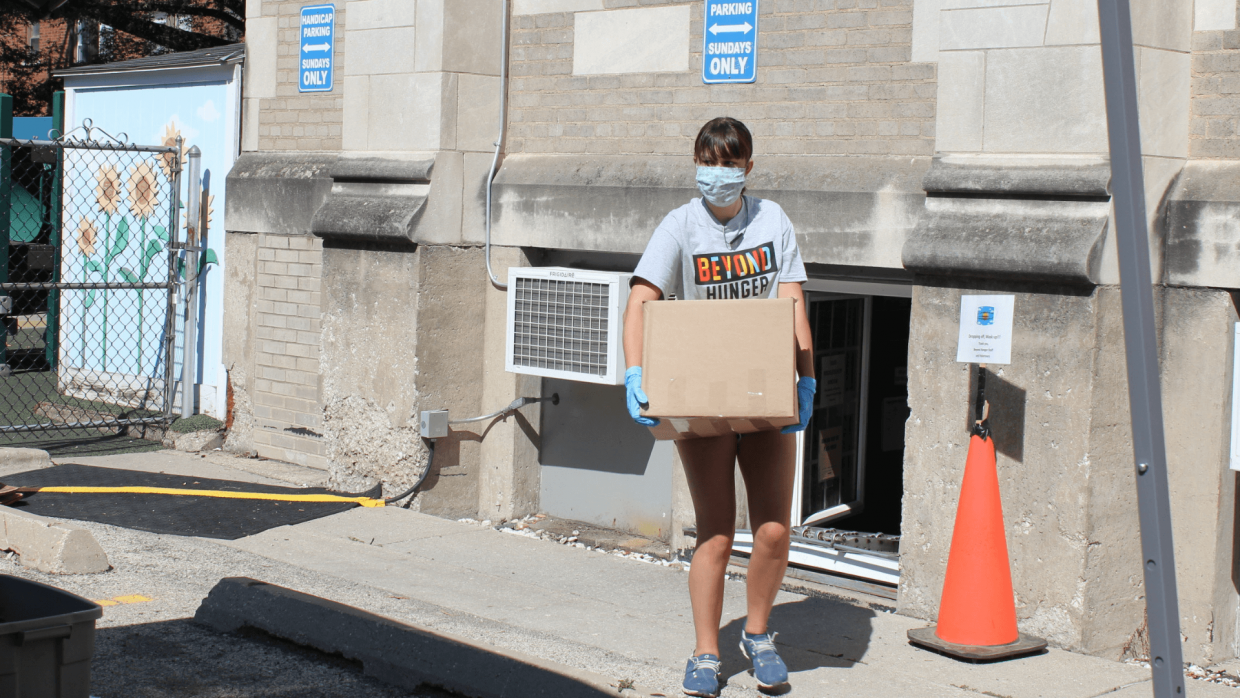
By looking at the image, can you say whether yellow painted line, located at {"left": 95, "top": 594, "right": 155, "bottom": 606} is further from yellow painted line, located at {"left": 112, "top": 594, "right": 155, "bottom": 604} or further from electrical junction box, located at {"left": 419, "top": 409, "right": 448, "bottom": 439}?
electrical junction box, located at {"left": 419, "top": 409, "right": 448, "bottom": 439}

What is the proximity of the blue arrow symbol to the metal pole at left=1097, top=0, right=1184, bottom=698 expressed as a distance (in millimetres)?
3584

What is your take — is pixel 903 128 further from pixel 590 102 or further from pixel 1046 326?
pixel 590 102

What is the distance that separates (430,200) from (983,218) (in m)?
3.23

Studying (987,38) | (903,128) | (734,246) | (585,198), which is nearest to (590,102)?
(585,198)

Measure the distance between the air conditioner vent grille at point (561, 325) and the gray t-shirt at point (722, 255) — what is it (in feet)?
7.77

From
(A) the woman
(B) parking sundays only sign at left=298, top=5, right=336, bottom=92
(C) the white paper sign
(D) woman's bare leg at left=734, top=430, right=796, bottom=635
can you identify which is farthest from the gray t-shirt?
(B) parking sundays only sign at left=298, top=5, right=336, bottom=92

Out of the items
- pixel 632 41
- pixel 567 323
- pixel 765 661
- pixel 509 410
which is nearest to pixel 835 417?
pixel 567 323

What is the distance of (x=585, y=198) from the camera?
6730mm

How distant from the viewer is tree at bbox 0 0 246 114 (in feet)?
63.7

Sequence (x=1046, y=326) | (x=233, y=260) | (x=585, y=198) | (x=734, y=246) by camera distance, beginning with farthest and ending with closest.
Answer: (x=233, y=260) < (x=585, y=198) < (x=1046, y=326) < (x=734, y=246)

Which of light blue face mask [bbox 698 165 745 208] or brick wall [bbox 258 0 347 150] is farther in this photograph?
brick wall [bbox 258 0 347 150]

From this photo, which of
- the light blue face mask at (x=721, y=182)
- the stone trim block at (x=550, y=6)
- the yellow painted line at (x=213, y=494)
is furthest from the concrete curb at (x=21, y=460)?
the light blue face mask at (x=721, y=182)

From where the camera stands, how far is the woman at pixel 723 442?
4.11 m

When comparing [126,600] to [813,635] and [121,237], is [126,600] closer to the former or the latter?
[813,635]
